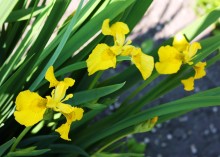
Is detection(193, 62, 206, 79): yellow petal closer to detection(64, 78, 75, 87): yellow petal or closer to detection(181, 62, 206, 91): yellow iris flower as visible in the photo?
detection(181, 62, 206, 91): yellow iris flower

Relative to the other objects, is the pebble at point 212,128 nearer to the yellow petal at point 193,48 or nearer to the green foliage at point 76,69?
the green foliage at point 76,69

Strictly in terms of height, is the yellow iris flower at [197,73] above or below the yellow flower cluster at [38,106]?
below

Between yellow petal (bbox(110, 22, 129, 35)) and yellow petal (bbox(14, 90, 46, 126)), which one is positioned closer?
yellow petal (bbox(14, 90, 46, 126))

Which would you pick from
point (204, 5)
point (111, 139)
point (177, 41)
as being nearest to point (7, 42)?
point (111, 139)

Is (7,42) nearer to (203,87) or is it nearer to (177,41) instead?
(177,41)

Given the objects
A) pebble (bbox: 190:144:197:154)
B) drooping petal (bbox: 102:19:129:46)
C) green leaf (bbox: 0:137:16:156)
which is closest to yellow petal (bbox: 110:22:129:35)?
drooping petal (bbox: 102:19:129:46)

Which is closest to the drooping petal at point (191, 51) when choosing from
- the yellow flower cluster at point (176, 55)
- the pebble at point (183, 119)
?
the yellow flower cluster at point (176, 55)
